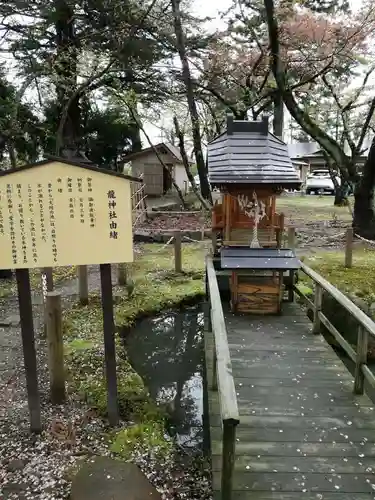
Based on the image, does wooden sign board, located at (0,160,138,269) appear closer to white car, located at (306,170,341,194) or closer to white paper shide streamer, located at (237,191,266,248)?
white paper shide streamer, located at (237,191,266,248)

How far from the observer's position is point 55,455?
11.6ft

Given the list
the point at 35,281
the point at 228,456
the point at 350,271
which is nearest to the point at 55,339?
the point at 228,456

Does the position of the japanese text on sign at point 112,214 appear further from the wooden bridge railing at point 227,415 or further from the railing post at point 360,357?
the railing post at point 360,357

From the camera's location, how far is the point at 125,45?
35.7ft

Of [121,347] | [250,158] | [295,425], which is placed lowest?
[121,347]

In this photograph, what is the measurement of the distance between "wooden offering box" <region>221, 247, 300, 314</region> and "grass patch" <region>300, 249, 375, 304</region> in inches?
98.5

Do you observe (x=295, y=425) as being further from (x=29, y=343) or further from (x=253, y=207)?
(x=253, y=207)

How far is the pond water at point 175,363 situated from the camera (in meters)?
5.04

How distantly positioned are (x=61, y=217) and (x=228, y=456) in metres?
2.22

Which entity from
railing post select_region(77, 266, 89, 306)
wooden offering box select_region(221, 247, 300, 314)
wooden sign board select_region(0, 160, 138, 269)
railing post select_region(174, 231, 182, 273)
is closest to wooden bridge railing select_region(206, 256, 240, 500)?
wooden sign board select_region(0, 160, 138, 269)

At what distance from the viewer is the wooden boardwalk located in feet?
9.45

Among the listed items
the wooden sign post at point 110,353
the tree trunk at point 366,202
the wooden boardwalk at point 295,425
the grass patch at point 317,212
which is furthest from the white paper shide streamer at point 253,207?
the grass patch at point 317,212

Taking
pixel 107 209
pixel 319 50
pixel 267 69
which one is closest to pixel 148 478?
pixel 107 209

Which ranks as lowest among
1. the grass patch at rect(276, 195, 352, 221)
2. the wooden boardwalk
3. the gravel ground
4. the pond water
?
the pond water
